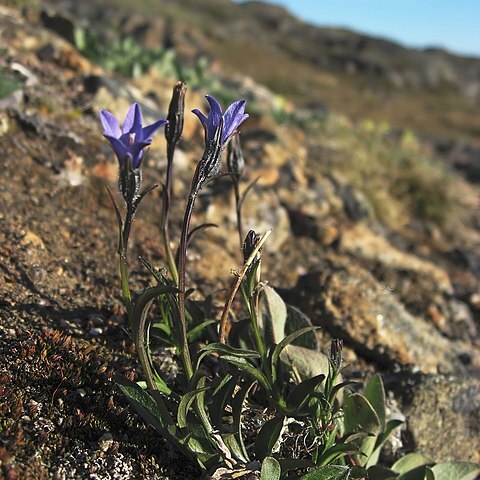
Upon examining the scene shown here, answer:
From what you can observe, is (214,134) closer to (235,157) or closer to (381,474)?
(235,157)

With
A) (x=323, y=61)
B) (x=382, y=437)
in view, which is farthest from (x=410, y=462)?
(x=323, y=61)

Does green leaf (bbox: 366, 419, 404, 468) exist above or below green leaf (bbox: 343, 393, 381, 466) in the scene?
below

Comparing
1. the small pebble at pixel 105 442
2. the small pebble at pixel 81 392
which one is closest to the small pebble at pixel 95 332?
the small pebble at pixel 81 392

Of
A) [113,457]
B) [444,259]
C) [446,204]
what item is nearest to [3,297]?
[113,457]

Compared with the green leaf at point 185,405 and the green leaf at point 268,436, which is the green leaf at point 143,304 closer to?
the green leaf at point 185,405

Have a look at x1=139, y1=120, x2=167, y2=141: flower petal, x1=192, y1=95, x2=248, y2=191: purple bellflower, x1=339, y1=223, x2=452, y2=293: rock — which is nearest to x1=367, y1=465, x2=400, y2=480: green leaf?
x1=192, y1=95, x2=248, y2=191: purple bellflower

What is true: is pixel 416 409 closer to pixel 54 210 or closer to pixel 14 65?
pixel 54 210

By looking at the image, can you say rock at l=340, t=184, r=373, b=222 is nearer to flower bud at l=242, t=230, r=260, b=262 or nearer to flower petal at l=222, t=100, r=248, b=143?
flower bud at l=242, t=230, r=260, b=262
